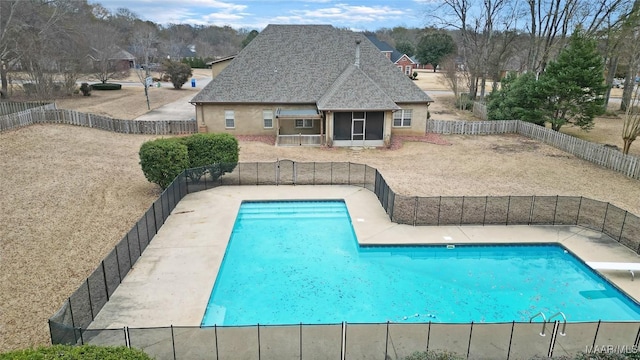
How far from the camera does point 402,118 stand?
33562mm

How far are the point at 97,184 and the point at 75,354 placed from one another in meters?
16.2

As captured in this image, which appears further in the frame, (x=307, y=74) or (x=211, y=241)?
(x=307, y=74)

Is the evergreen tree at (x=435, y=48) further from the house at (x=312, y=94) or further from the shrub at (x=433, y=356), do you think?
the shrub at (x=433, y=356)

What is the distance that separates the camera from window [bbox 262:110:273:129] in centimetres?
3272

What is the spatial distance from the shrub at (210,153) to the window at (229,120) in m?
11.6

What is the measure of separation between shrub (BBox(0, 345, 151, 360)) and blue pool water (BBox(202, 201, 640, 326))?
15.1 feet

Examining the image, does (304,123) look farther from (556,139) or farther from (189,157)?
(556,139)

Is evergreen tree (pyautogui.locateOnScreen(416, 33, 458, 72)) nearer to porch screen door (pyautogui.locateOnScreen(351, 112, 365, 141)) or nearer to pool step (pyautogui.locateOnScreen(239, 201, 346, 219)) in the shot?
porch screen door (pyautogui.locateOnScreen(351, 112, 365, 141))

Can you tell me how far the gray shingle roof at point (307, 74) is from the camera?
31.5m

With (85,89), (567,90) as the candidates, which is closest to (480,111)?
(567,90)

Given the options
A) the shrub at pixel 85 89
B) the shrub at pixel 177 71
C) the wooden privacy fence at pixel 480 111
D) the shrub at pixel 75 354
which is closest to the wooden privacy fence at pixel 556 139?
the wooden privacy fence at pixel 480 111

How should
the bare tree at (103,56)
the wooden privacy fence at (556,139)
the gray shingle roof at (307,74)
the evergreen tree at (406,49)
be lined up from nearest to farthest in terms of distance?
the wooden privacy fence at (556,139), the gray shingle roof at (307,74), the bare tree at (103,56), the evergreen tree at (406,49)

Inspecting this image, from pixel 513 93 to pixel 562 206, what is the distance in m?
20.0

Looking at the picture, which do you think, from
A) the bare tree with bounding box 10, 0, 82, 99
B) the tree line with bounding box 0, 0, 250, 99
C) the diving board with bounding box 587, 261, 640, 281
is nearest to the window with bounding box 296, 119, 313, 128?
the diving board with bounding box 587, 261, 640, 281
